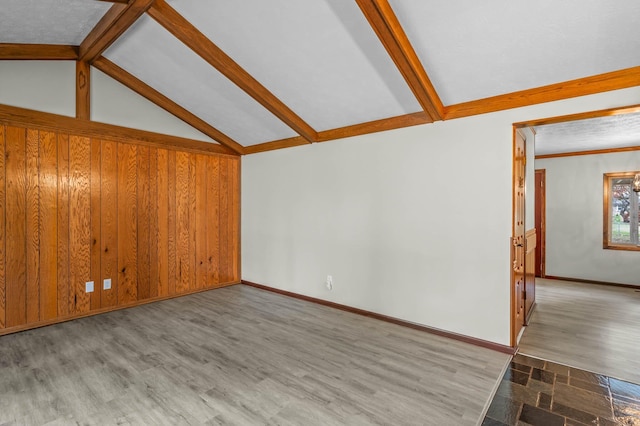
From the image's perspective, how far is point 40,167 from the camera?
3.35m

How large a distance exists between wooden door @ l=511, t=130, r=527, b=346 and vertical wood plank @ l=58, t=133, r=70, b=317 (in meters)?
4.57

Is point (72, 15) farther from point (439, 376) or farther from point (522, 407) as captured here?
point (522, 407)

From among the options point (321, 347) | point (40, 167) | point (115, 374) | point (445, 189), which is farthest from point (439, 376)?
point (40, 167)

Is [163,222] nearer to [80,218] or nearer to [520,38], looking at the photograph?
A: [80,218]

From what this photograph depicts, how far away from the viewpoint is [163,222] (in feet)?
14.3

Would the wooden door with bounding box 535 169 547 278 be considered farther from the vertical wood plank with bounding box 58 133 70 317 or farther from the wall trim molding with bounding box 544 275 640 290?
the vertical wood plank with bounding box 58 133 70 317

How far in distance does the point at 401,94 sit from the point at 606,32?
4.81 ft

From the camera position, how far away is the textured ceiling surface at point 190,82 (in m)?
3.21

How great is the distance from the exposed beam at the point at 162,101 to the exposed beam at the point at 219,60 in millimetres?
1430

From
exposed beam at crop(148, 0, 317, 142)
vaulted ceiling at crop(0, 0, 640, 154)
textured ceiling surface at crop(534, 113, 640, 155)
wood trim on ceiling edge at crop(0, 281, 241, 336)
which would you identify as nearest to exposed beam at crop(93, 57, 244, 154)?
vaulted ceiling at crop(0, 0, 640, 154)

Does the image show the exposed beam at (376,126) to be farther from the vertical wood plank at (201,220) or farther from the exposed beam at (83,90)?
the exposed beam at (83,90)

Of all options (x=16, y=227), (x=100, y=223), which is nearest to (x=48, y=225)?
(x=16, y=227)

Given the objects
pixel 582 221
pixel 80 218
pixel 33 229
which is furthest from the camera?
pixel 582 221

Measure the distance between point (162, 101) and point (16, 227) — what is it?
2139mm
